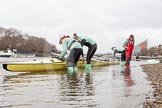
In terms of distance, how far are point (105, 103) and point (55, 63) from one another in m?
13.4

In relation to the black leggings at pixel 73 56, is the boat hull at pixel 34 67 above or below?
below

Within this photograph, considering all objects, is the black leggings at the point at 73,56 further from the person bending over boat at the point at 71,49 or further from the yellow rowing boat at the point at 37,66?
the yellow rowing boat at the point at 37,66

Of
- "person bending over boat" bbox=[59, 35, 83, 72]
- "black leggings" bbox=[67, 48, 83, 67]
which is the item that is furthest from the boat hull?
"black leggings" bbox=[67, 48, 83, 67]

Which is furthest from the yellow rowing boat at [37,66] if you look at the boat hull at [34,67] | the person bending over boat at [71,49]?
the person bending over boat at [71,49]

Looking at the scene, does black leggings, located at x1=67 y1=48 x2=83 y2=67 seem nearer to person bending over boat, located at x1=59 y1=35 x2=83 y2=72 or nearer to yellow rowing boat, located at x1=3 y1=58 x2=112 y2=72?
person bending over boat, located at x1=59 y1=35 x2=83 y2=72

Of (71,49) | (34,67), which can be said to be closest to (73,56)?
(71,49)

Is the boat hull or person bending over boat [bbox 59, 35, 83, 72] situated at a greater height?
person bending over boat [bbox 59, 35, 83, 72]

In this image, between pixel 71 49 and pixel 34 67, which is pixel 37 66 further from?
pixel 71 49

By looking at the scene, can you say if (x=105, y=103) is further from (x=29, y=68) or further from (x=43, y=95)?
(x=29, y=68)

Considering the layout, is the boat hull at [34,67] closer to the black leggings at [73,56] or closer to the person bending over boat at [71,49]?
the person bending over boat at [71,49]

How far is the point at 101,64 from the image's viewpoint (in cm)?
2997

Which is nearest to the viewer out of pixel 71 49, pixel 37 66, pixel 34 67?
pixel 71 49

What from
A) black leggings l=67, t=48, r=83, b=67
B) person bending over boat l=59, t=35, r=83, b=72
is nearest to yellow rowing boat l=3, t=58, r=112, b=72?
person bending over boat l=59, t=35, r=83, b=72

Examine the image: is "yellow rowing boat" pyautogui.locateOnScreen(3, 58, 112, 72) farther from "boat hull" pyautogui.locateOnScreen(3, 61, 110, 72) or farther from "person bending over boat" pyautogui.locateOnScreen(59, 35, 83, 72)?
"person bending over boat" pyautogui.locateOnScreen(59, 35, 83, 72)
